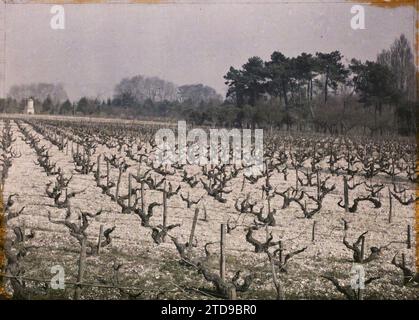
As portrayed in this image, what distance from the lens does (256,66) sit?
2938 cm

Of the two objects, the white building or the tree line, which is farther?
the white building

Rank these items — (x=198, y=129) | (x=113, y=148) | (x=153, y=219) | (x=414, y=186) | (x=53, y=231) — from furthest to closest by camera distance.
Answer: (x=198, y=129) < (x=113, y=148) < (x=414, y=186) < (x=153, y=219) < (x=53, y=231)

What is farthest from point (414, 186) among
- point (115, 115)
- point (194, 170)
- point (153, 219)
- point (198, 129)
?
point (115, 115)

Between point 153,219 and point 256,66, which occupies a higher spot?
point 256,66

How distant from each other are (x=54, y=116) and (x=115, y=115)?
9235mm

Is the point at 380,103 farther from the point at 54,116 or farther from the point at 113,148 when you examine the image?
the point at 54,116

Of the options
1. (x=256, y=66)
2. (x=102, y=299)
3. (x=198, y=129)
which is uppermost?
(x=256, y=66)

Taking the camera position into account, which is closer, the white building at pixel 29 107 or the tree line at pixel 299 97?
the tree line at pixel 299 97

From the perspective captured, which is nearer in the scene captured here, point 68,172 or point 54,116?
point 68,172

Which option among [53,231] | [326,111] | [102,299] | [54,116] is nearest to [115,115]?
[54,116]

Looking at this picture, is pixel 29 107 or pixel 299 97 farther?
pixel 29 107

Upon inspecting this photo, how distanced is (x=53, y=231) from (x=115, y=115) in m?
38.2
